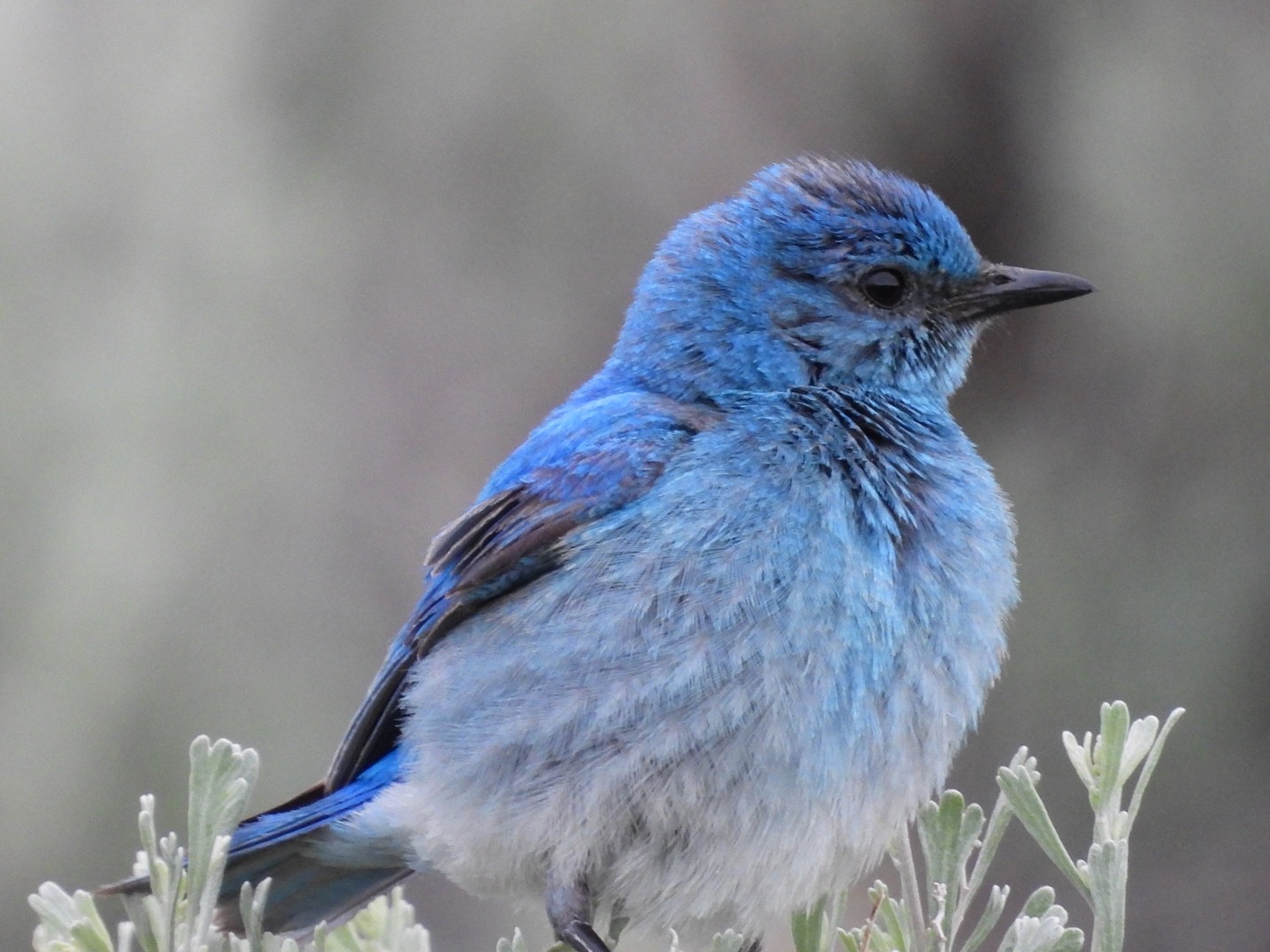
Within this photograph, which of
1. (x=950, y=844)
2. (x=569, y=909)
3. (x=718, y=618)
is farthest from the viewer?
(x=569, y=909)

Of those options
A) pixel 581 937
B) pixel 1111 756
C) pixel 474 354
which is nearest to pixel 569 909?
pixel 581 937

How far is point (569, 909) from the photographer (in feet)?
8.83

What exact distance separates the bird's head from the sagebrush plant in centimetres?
112

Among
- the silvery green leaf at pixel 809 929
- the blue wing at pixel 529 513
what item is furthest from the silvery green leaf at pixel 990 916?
the blue wing at pixel 529 513

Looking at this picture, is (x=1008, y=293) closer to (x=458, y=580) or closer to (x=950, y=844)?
(x=458, y=580)

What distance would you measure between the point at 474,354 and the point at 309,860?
8.10ft

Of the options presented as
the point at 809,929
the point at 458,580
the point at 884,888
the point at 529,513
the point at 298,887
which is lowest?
the point at 298,887

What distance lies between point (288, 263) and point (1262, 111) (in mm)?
2942

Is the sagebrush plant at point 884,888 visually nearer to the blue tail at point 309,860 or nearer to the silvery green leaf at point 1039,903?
the silvery green leaf at point 1039,903

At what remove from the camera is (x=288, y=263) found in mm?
4863

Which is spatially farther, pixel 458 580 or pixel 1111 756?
pixel 458 580

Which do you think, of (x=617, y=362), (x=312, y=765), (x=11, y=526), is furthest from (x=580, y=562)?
(x=11, y=526)

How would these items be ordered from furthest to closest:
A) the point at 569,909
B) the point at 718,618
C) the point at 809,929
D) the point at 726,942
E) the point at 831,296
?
the point at 831,296, the point at 569,909, the point at 718,618, the point at 809,929, the point at 726,942

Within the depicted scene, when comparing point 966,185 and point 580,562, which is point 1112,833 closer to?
point 580,562
